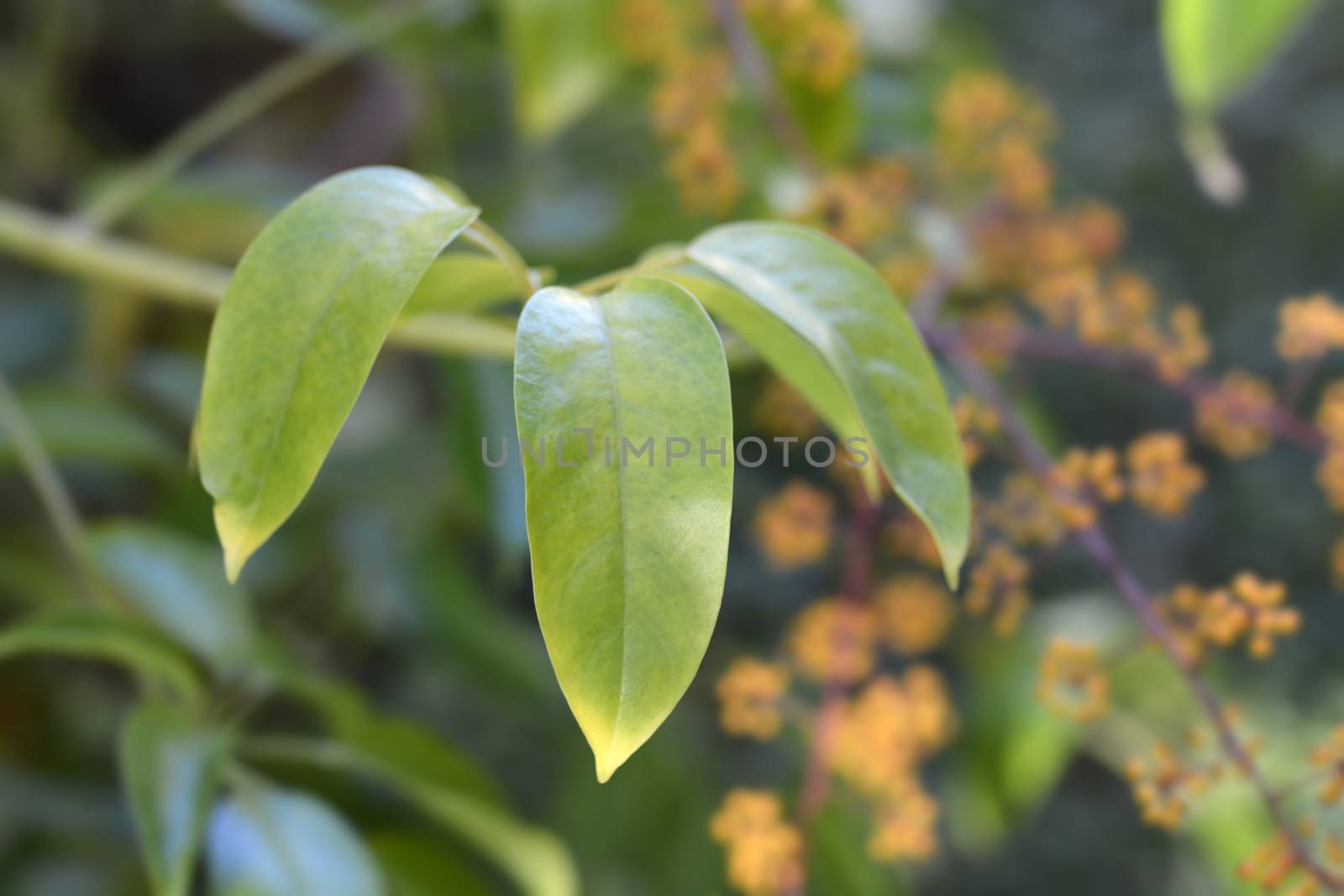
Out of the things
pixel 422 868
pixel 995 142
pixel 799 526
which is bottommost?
pixel 422 868

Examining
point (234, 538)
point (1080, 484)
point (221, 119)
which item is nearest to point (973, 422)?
point (1080, 484)

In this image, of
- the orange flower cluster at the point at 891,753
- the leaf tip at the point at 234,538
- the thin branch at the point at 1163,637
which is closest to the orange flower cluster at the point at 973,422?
the thin branch at the point at 1163,637

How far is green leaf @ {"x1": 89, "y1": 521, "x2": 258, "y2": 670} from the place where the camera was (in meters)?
0.45

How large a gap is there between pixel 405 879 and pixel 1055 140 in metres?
0.72

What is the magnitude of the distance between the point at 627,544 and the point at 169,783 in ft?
0.79

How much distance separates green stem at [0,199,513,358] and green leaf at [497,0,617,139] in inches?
6.0

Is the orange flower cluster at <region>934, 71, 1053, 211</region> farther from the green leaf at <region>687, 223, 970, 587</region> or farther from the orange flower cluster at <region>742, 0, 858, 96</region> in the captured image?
the green leaf at <region>687, 223, 970, 587</region>

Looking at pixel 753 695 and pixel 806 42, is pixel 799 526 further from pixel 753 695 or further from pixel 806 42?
pixel 806 42

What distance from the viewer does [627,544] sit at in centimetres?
23

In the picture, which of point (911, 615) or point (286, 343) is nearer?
point (286, 343)

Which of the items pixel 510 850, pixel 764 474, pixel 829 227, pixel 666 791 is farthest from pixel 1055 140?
pixel 510 850

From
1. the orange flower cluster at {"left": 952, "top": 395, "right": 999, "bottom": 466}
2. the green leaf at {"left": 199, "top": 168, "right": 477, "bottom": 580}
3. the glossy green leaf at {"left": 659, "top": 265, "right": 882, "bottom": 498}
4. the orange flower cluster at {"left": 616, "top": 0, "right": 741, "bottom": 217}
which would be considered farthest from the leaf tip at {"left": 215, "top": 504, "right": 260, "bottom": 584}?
the orange flower cluster at {"left": 616, "top": 0, "right": 741, "bottom": 217}

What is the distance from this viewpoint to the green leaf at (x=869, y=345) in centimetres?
26

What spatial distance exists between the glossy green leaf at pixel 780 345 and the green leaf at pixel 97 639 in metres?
0.24
